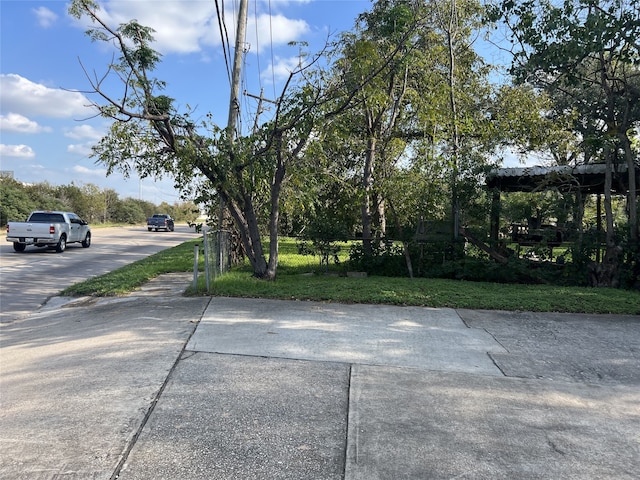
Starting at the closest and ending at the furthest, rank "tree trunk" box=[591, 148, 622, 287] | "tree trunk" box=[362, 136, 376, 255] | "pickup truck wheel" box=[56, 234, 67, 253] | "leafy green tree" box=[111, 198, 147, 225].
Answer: "tree trunk" box=[591, 148, 622, 287] < "tree trunk" box=[362, 136, 376, 255] < "pickup truck wheel" box=[56, 234, 67, 253] < "leafy green tree" box=[111, 198, 147, 225]

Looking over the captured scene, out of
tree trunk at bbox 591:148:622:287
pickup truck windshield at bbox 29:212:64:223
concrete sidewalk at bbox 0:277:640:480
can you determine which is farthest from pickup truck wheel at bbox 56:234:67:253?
tree trunk at bbox 591:148:622:287

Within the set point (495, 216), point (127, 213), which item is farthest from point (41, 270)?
point (127, 213)

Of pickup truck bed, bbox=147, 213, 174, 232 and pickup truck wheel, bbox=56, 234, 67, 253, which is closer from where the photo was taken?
pickup truck wheel, bbox=56, 234, 67, 253

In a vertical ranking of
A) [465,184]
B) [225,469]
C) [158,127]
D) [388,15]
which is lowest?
[225,469]

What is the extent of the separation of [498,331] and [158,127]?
662 cm

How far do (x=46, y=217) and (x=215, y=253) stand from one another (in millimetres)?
13461

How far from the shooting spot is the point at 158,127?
28.3 feet

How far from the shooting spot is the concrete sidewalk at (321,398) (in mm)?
3201

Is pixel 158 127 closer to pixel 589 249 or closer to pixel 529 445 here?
pixel 529 445

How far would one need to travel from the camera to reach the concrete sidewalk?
3201 millimetres

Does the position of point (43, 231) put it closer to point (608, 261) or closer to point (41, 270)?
point (41, 270)

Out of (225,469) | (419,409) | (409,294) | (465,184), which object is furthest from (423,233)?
(225,469)

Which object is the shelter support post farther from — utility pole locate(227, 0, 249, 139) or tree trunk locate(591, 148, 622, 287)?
utility pole locate(227, 0, 249, 139)

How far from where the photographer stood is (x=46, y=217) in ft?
65.0
